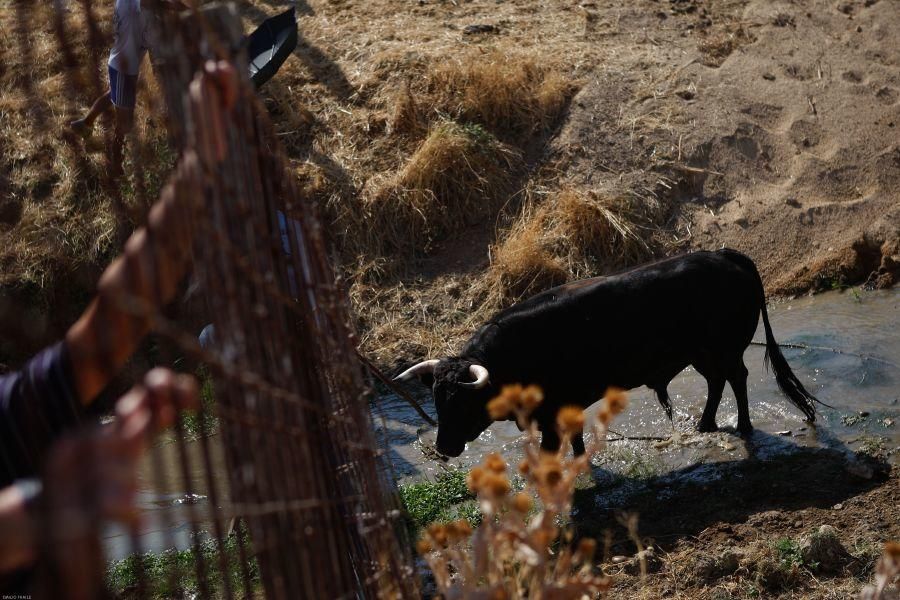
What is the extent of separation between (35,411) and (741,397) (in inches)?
195

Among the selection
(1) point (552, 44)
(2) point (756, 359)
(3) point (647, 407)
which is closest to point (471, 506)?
(3) point (647, 407)

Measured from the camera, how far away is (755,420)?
6.47 m

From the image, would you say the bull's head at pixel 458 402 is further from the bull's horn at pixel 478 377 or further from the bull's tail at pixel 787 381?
the bull's tail at pixel 787 381

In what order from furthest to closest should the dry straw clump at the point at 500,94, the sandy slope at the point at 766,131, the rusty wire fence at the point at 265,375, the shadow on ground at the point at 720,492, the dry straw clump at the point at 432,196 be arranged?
1. the dry straw clump at the point at 500,94
2. the dry straw clump at the point at 432,196
3. the sandy slope at the point at 766,131
4. the shadow on ground at the point at 720,492
5. the rusty wire fence at the point at 265,375

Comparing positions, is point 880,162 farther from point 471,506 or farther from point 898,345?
point 471,506

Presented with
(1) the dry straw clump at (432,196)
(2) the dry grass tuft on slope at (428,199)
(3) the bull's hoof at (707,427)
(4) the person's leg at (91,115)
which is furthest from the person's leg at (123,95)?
(3) the bull's hoof at (707,427)

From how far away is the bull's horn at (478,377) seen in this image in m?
5.68

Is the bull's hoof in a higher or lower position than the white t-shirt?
lower

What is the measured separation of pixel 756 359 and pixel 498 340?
2.29 meters

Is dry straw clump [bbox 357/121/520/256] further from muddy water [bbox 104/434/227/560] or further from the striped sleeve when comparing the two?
the striped sleeve

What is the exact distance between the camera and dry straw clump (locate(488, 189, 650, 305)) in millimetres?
8375

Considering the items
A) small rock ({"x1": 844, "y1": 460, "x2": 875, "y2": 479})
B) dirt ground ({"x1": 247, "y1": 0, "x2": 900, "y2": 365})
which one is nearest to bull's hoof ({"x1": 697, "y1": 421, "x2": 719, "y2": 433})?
small rock ({"x1": 844, "y1": 460, "x2": 875, "y2": 479})

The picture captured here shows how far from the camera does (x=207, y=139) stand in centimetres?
187

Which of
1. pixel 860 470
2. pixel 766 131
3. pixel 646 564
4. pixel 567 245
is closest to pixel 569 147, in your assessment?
pixel 567 245
